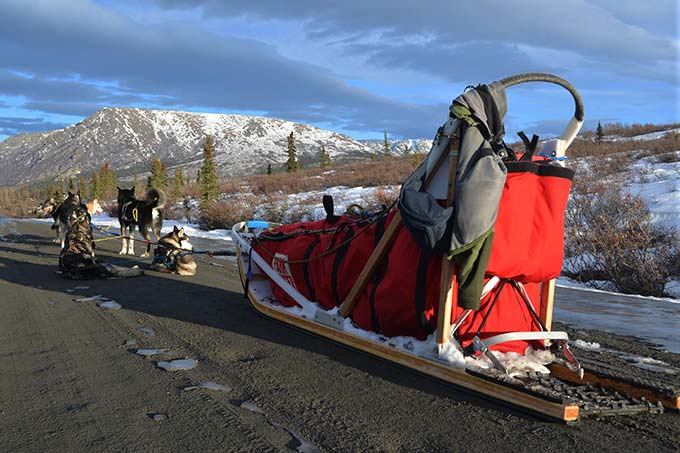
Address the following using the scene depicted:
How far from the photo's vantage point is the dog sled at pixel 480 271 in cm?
312

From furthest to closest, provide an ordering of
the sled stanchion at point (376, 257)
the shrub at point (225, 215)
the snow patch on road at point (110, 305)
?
the shrub at point (225, 215)
the snow patch on road at point (110, 305)
the sled stanchion at point (376, 257)

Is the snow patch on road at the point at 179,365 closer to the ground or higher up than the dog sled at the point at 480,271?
closer to the ground

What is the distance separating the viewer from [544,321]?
388cm

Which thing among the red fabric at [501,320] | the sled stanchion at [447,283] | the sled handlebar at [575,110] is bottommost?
the red fabric at [501,320]

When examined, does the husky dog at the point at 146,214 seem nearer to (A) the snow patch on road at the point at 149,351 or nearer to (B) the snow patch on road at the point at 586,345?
(A) the snow patch on road at the point at 149,351

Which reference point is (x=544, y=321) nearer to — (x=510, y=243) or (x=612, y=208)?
(x=510, y=243)

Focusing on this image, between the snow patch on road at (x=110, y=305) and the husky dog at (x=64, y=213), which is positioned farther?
the husky dog at (x=64, y=213)

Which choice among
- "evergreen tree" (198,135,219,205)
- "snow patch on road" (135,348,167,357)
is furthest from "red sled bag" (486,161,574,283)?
"evergreen tree" (198,135,219,205)

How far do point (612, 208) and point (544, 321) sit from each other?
25.3ft

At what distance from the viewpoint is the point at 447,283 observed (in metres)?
3.34

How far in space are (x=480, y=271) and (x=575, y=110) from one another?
1.46 meters

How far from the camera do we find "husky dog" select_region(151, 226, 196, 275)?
8484mm

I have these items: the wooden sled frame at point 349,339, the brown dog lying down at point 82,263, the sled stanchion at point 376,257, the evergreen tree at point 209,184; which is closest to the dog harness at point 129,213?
the brown dog lying down at point 82,263

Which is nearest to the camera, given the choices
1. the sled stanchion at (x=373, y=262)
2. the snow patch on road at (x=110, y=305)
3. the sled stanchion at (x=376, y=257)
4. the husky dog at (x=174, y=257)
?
the sled stanchion at (x=376, y=257)
